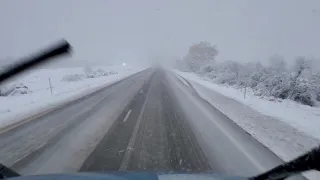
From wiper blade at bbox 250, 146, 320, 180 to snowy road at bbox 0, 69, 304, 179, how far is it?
Answer: 77.2 inches

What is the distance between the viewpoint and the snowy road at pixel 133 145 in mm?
5511

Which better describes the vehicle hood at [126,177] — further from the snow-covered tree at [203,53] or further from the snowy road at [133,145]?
the snow-covered tree at [203,53]

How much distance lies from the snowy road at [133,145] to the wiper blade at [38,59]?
2283 millimetres

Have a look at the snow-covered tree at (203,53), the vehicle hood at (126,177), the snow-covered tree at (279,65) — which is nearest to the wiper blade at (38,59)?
the vehicle hood at (126,177)

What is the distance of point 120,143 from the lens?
7027 mm

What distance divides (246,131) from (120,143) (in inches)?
151

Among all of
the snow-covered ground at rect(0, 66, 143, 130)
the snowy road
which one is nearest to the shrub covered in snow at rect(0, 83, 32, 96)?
the snow-covered ground at rect(0, 66, 143, 130)

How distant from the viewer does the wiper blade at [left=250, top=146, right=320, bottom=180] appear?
2126 millimetres

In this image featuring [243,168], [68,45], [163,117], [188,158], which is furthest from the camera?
[163,117]

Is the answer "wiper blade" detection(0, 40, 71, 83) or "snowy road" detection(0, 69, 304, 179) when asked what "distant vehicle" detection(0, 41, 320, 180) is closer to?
"wiper blade" detection(0, 40, 71, 83)

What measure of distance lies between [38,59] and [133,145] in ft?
13.0

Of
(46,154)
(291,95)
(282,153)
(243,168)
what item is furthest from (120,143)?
(291,95)

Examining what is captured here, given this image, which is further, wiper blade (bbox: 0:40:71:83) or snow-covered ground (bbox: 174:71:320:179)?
snow-covered ground (bbox: 174:71:320:179)

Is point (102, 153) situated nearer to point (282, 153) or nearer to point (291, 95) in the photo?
point (282, 153)
